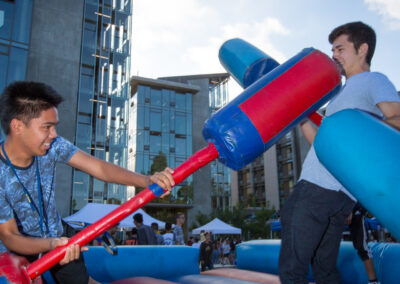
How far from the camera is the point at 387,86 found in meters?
1.53

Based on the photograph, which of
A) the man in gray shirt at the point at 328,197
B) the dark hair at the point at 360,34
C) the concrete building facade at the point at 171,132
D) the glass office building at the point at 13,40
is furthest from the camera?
the concrete building facade at the point at 171,132

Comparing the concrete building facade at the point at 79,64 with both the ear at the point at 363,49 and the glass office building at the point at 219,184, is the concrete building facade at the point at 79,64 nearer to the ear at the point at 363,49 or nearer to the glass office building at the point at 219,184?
the ear at the point at 363,49

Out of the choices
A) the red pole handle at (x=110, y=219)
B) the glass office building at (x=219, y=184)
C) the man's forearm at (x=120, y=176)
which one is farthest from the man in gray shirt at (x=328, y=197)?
the glass office building at (x=219, y=184)

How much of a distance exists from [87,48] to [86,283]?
54.3 ft

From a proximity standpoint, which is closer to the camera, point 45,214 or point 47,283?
point 45,214

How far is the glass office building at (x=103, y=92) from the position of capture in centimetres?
1598

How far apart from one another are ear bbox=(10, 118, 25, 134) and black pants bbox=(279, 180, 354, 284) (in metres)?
1.43

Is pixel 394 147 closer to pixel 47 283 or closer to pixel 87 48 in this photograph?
pixel 47 283

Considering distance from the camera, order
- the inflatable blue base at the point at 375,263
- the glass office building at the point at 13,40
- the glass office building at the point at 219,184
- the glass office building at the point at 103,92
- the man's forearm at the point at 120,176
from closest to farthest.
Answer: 1. the man's forearm at the point at 120,176
2. the inflatable blue base at the point at 375,263
3. the glass office building at the point at 13,40
4. the glass office building at the point at 103,92
5. the glass office building at the point at 219,184

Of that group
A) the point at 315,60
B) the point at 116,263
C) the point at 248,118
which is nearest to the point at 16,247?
the point at 248,118

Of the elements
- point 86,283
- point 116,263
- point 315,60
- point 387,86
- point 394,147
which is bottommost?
point 116,263

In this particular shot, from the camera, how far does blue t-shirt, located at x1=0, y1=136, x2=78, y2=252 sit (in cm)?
168

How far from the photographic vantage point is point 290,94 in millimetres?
1714

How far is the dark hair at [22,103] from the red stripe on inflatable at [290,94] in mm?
1041
